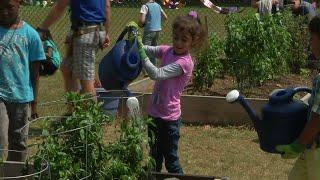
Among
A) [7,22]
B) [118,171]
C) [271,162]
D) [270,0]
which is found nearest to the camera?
[118,171]

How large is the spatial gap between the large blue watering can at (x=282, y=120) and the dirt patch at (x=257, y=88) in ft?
15.4

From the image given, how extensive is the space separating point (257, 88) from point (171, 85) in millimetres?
4293

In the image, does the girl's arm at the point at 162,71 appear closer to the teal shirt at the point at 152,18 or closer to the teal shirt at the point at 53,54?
the teal shirt at the point at 53,54

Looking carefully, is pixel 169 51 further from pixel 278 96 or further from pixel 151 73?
pixel 278 96

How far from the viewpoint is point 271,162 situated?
6.23 meters

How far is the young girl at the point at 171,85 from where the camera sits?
5.04m

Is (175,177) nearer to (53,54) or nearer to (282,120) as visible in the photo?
(282,120)

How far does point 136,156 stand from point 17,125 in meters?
1.13

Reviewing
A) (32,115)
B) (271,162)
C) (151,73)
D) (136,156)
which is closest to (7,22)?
(32,115)

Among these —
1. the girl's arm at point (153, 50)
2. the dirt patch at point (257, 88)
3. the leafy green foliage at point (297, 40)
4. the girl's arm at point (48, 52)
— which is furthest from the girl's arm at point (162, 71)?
the leafy green foliage at point (297, 40)

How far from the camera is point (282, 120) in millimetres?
4020

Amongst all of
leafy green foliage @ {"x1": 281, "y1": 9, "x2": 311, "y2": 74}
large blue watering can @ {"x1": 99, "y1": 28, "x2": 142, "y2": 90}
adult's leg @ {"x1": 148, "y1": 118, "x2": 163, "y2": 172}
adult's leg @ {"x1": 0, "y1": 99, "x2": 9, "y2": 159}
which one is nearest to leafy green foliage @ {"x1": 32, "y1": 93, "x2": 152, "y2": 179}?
adult's leg @ {"x1": 148, "y1": 118, "x2": 163, "y2": 172}

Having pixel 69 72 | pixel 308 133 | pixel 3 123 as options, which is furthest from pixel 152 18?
pixel 308 133

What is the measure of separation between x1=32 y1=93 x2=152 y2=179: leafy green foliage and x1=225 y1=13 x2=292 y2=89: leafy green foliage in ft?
15.4
